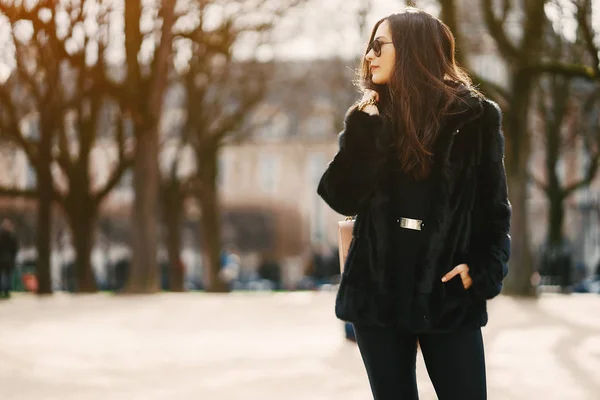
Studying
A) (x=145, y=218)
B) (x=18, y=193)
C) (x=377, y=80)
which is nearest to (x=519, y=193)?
(x=145, y=218)

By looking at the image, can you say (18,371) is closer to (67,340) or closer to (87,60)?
(67,340)

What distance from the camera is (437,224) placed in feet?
11.2

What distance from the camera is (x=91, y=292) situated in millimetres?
29844

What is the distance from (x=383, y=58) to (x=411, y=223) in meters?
0.53

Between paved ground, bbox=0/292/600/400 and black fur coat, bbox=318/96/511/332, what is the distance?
4722 millimetres

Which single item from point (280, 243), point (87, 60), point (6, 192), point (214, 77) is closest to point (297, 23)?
point (214, 77)

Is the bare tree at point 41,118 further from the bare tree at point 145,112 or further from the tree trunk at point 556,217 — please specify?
the tree trunk at point 556,217

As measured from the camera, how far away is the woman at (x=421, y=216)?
341cm

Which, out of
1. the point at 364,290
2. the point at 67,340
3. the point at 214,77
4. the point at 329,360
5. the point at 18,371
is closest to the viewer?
the point at 364,290

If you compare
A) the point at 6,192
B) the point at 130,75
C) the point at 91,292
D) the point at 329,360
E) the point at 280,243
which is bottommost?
the point at 280,243

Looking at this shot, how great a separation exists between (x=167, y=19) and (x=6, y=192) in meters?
9.25

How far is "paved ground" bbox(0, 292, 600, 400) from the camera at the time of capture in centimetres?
860

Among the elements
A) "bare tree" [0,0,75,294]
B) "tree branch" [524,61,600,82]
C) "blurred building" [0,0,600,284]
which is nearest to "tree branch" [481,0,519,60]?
"tree branch" [524,61,600,82]

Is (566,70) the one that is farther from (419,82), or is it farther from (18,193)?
(18,193)
